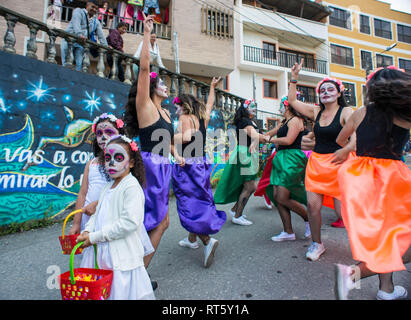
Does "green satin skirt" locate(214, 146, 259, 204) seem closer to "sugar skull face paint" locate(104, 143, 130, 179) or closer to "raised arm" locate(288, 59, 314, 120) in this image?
"raised arm" locate(288, 59, 314, 120)

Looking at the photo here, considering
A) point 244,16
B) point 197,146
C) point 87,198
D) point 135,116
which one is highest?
point 244,16

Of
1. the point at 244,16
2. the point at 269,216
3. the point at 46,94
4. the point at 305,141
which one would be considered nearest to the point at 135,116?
the point at 305,141

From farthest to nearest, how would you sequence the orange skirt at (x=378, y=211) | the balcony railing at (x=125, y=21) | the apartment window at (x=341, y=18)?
the apartment window at (x=341, y=18) → the balcony railing at (x=125, y=21) → the orange skirt at (x=378, y=211)

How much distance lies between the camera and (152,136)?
2273mm

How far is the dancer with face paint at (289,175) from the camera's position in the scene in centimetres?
327

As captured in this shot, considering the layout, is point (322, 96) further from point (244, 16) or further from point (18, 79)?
point (244, 16)

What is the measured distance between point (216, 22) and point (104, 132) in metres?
13.1

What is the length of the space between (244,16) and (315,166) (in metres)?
16.6

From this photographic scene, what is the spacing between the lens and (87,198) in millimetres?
2139

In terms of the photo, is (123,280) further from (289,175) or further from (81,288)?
(289,175)

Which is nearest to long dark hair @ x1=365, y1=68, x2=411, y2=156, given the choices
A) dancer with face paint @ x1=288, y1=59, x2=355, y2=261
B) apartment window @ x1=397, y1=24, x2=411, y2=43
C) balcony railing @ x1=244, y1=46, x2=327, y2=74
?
dancer with face paint @ x1=288, y1=59, x2=355, y2=261

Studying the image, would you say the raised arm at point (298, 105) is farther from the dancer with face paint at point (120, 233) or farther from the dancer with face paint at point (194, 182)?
the dancer with face paint at point (120, 233)

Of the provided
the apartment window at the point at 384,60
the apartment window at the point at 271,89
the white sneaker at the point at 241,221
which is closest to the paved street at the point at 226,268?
the white sneaker at the point at 241,221

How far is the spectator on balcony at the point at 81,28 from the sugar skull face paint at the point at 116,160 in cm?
391
